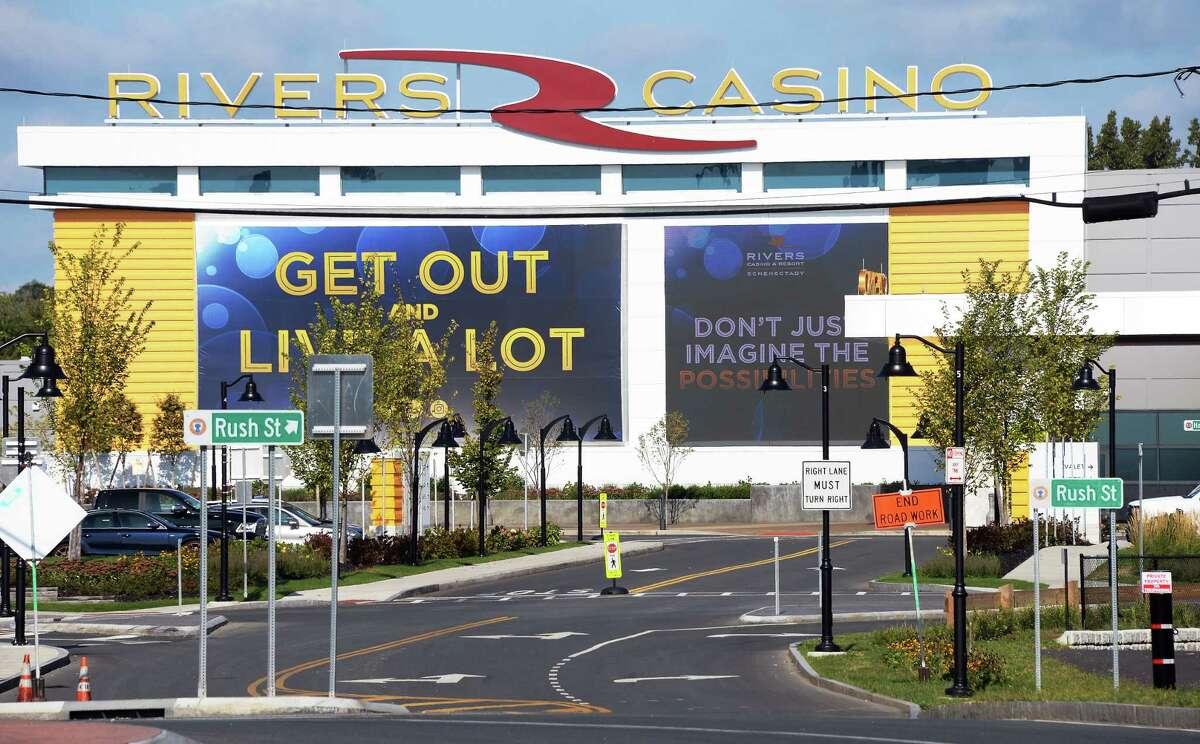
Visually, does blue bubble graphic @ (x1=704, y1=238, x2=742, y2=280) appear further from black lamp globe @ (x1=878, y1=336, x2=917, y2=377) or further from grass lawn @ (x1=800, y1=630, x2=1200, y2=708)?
grass lawn @ (x1=800, y1=630, x2=1200, y2=708)

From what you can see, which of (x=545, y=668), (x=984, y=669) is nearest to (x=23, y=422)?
(x=545, y=668)

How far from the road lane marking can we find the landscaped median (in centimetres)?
704

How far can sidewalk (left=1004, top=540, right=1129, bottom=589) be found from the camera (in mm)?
38062

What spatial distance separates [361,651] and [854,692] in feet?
30.5

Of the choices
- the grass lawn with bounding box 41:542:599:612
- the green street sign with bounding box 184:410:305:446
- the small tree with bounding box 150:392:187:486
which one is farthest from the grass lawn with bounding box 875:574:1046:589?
the small tree with bounding box 150:392:187:486

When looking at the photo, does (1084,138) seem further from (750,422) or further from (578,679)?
(578,679)

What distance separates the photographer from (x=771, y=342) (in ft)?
229

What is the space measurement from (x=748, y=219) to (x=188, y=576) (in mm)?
37184

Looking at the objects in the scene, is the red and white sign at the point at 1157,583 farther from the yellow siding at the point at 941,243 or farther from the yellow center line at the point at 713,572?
the yellow siding at the point at 941,243

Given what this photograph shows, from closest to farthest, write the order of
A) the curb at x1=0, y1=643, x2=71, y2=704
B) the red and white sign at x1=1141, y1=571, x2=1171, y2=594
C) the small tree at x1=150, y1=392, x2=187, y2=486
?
the red and white sign at x1=1141, y1=571, x2=1171, y2=594
the curb at x1=0, y1=643, x2=71, y2=704
the small tree at x1=150, y1=392, x2=187, y2=486

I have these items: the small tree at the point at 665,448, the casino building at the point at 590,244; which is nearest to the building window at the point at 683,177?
the casino building at the point at 590,244

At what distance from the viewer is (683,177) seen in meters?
70.8

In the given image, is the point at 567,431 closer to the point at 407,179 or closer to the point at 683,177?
the point at 683,177

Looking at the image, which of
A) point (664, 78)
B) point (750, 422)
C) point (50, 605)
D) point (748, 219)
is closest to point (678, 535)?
point (750, 422)
